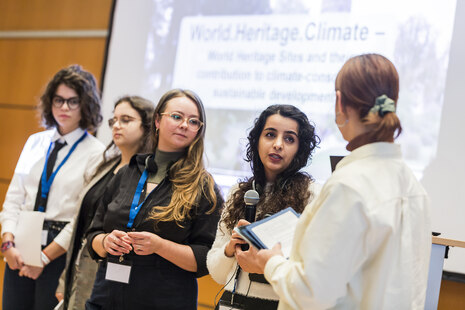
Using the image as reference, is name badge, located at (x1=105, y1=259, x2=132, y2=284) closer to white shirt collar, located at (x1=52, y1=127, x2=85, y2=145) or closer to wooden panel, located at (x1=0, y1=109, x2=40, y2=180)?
white shirt collar, located at (x1=52, y1=127, x2=85, y2=145)

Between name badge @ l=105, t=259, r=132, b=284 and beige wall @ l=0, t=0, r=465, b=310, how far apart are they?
2.89 m

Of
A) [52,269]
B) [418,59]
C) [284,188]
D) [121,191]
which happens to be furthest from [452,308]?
[52,269]

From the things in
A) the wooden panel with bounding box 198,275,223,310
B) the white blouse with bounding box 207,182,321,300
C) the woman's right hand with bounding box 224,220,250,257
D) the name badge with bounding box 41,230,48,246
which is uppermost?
the woman's right hand with bounding box 224,220,250,257

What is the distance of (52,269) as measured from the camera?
2.79m

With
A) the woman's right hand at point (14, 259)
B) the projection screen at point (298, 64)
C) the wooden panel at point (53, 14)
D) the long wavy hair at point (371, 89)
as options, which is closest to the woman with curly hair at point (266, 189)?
the long wavy hair at point (371, 89)

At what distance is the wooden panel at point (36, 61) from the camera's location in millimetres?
4590

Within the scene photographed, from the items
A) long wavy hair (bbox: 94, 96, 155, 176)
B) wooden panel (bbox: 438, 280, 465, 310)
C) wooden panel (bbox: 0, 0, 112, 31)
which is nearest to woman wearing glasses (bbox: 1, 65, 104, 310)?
long wavy hair (bbox: 94, 96, 155, 176)

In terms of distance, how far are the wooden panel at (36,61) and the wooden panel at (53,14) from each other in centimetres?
16

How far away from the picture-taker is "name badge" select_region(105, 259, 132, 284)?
2023mm

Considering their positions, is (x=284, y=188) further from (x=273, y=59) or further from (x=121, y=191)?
(x=273, y=59)

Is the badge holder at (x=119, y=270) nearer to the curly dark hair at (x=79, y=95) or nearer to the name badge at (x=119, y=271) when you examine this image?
the name badge at (x=119, y=271)

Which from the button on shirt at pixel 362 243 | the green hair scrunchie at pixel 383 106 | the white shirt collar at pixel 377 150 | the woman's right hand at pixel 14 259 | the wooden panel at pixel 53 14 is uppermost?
the wooden panel at pixel 53 14

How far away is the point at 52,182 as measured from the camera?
2850 millimetres

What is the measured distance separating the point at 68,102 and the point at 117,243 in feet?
4.47
